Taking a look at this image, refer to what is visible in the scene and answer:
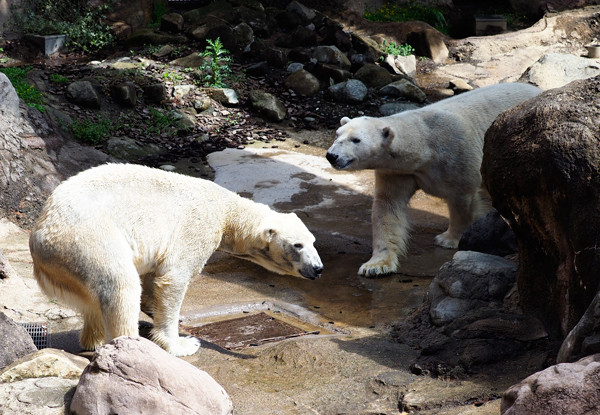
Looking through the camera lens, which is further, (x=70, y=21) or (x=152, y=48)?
(x=70, y=21)

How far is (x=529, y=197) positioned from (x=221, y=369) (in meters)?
2.35

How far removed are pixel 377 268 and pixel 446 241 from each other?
118 centimetres

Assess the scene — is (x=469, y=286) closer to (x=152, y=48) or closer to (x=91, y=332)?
(x=91, y=332)

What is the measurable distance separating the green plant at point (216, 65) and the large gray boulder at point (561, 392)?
10665mm

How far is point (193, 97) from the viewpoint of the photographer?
12.8 m

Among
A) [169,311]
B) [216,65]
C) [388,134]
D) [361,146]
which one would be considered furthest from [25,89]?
[169,311]

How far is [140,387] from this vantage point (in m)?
3.75

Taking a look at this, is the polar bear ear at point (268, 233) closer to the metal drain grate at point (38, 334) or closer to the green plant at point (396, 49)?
the metal drain grate at point (38, 334)

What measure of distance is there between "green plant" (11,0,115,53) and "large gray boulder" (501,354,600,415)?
44.9 feet

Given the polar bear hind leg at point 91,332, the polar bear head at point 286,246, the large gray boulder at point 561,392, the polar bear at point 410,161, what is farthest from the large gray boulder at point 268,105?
the large gray boulder at point 561,392

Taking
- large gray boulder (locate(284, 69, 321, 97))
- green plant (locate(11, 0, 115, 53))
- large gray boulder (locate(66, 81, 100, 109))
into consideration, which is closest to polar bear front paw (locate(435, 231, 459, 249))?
large gray boulder (locate(66, 81, 100, 109))

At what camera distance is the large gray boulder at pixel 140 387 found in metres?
3.70

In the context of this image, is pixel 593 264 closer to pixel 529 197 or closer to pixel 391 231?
pixel 529 197

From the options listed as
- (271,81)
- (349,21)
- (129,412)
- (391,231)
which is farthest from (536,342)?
(349,21)
